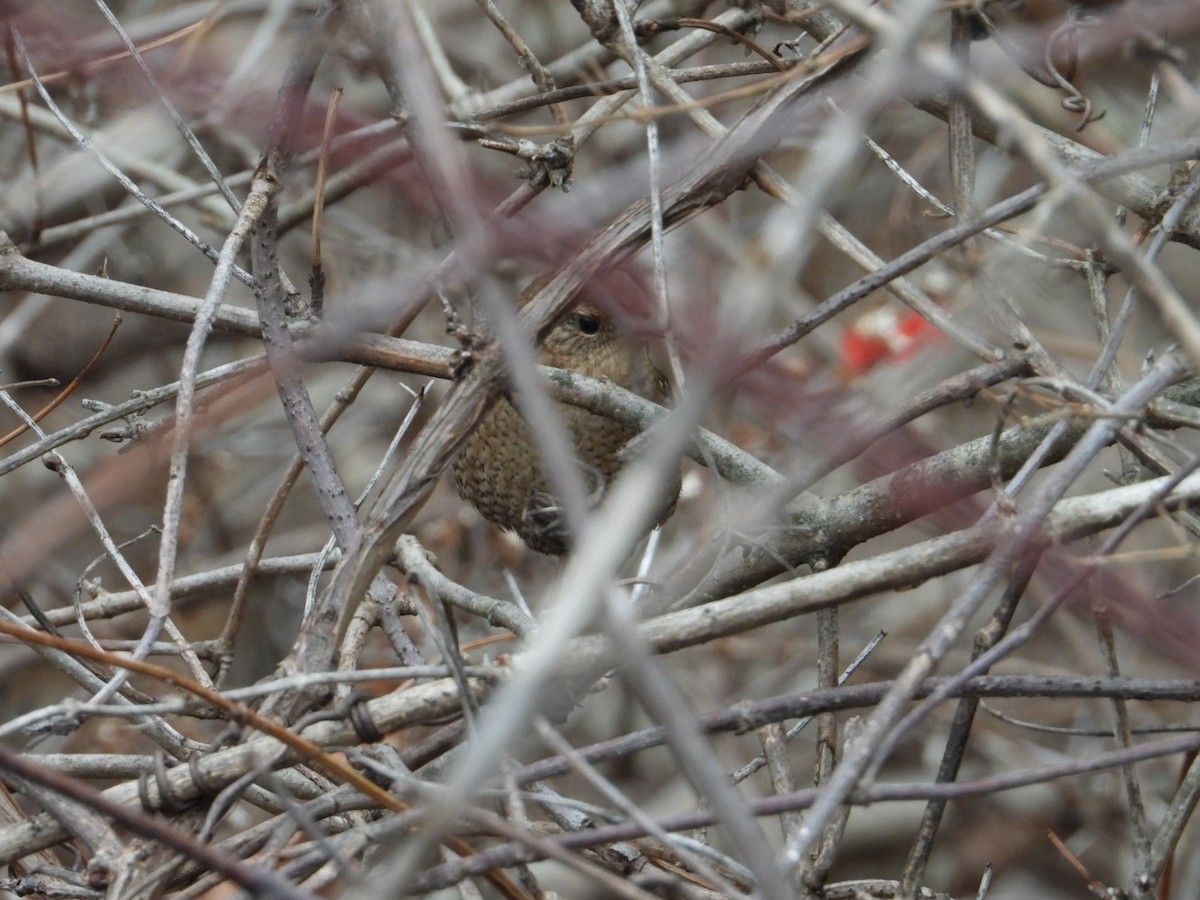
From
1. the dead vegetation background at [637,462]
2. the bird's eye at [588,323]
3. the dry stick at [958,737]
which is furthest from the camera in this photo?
the bird's eye at [588,323]

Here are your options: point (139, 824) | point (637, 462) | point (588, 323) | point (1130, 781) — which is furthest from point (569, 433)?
point (139, 824)

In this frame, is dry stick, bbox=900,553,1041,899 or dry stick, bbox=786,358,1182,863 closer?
dry stick, bbox=786,358,1182,863

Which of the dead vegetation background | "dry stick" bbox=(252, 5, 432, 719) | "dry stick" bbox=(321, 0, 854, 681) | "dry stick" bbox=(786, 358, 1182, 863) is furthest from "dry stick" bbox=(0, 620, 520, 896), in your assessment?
"dry stick" bbox=(786, 358, 1182, 863)

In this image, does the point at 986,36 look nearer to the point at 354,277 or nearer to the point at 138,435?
the point at 138,435

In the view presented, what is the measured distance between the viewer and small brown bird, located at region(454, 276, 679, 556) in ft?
8.10

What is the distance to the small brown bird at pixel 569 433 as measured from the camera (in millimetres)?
2469

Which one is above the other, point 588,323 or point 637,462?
point 588,323

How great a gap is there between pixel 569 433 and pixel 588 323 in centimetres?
28

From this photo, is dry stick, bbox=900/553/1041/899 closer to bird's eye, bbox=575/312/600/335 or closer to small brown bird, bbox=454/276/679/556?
small brown bird, bbox=454/276/679/556

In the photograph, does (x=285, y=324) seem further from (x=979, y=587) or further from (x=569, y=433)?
(x=979, y=587)

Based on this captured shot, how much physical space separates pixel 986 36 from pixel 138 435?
1351mm

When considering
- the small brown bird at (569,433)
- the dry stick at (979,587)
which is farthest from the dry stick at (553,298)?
the small brown bird at (569,433)

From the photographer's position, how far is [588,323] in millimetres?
2611

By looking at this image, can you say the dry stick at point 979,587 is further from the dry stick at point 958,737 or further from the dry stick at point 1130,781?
the dry stick at point 1130,781
